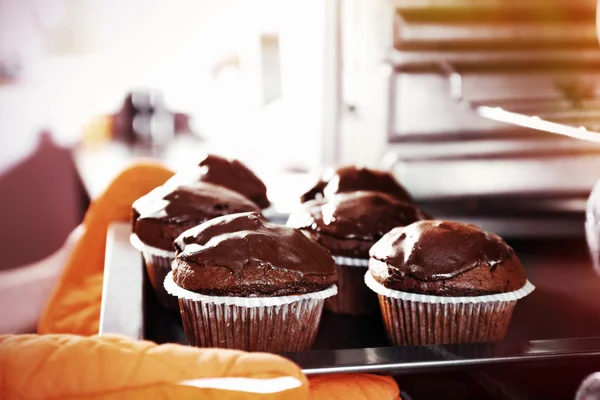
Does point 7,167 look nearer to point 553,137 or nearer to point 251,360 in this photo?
point 553,137

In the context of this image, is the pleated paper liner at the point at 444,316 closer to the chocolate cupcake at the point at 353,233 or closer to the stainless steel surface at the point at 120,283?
the chocolate cupcake at the point at 353,233

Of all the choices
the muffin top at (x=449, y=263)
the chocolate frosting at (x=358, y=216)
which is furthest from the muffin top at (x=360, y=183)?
the muffin top at (x=449, y=263)

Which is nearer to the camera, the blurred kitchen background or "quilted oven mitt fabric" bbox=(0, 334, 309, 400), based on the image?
"quilted oven mitt fabric" bbox=(0, 334, 309, 400)

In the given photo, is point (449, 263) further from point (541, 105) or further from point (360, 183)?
point (541, 105)

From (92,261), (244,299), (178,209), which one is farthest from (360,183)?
(92,261)

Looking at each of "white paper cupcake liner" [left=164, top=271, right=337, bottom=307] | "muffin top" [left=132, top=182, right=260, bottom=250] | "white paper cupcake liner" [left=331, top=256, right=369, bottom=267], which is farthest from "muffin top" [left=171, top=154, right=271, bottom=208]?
"white paper cupcake liner" [left=164, top=271, right=337, bottom=307]

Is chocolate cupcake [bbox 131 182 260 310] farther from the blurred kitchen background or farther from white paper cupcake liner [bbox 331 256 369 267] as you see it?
the blurred kitchen background

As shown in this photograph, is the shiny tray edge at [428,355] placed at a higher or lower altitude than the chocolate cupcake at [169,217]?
lower
